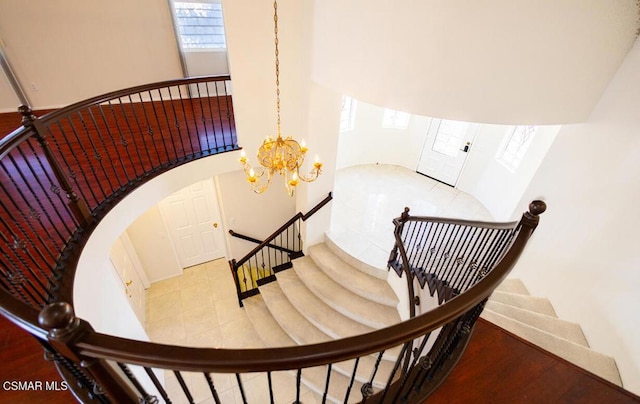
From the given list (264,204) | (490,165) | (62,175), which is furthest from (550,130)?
(62,175)

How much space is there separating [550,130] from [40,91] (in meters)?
8.60

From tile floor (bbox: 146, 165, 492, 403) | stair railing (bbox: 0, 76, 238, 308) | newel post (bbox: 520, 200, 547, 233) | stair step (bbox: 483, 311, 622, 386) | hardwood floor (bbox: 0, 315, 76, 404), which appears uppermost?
newel post (bbox: 520, 200, 547, 233)

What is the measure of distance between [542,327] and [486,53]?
2.85 metres

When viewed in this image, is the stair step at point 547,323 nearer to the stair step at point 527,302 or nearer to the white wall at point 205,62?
the stair step at point 527,302

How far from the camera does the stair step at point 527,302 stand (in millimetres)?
3398

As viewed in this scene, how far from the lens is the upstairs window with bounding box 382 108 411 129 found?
22.6 feet

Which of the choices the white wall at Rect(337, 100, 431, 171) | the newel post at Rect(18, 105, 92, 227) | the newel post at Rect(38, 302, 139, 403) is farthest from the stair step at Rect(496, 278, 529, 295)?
the newel post at Rect(18, 105, 92, 227)

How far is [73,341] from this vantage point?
911 mm

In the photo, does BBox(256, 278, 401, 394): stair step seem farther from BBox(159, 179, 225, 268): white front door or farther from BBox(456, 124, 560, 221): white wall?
BBox(456, 124, 560, 221): white wall

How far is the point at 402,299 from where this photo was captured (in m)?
4.06

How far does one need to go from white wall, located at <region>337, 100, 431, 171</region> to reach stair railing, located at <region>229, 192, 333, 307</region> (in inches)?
90.2

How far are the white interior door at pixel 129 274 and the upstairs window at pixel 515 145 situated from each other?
7.18 meters

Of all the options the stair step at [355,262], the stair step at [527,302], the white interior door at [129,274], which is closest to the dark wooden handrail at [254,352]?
the stair step at [527,302]

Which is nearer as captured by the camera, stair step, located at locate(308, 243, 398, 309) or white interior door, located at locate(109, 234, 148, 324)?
stair step, located at locate(308, 243, 398, 309)
